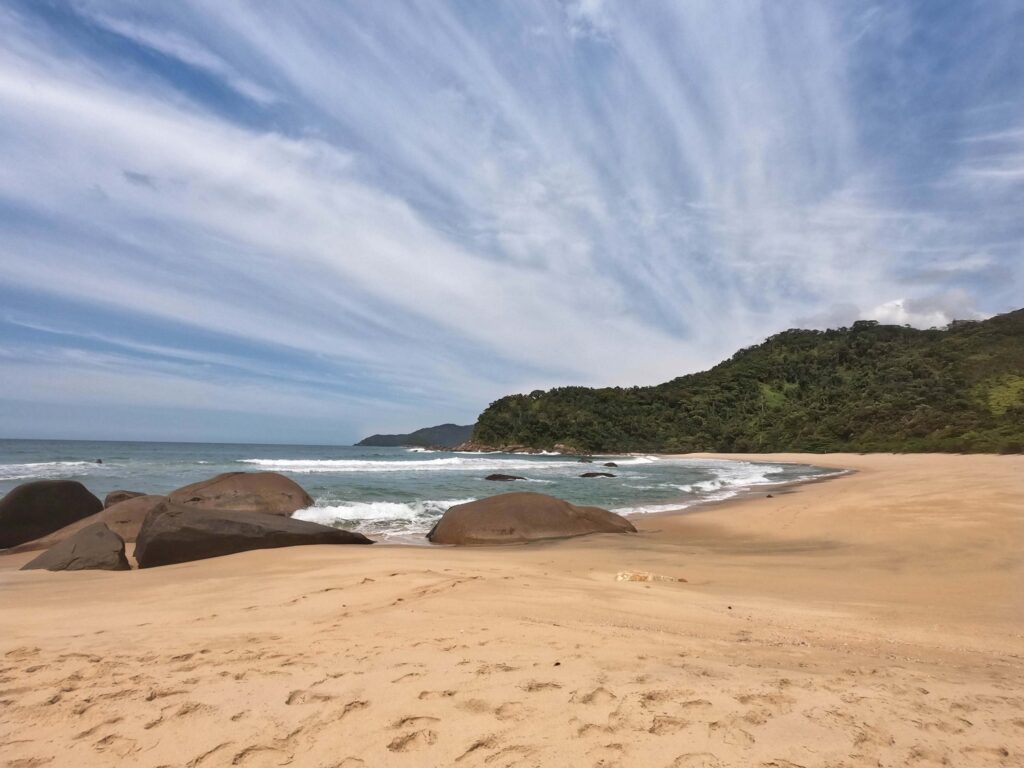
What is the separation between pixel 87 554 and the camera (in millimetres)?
7609

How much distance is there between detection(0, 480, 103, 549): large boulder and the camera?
10328mm

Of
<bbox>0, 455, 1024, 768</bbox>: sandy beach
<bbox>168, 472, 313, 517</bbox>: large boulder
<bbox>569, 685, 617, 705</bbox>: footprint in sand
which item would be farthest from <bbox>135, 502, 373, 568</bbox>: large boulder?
<bbox>569, 685, 617, 705</bbox>: footprint in sand

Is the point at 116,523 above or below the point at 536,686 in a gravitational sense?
below

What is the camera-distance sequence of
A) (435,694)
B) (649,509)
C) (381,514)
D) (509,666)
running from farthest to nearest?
(649,509) → (381,514) → (509,666) → (435,694)

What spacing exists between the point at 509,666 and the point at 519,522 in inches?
296

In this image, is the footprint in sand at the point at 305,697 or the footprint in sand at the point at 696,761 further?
the footprint in sand at the point at 305,697

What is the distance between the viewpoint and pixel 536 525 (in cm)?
1074

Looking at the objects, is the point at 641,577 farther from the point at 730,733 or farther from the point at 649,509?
the point at 649,509

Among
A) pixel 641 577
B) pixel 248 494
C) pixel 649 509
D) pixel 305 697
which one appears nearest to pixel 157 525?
pixel 248 494

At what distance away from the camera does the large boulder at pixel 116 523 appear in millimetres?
10125

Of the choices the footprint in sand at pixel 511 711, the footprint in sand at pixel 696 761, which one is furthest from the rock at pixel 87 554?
the footprint in sand at pixel 696 761

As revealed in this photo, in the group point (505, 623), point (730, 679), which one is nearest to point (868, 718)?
point (730, 679)

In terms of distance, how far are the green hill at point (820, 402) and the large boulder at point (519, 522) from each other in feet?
124

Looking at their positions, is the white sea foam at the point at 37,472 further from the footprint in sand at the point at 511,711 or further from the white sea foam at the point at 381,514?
the footprint in sand at the point at 511,711
